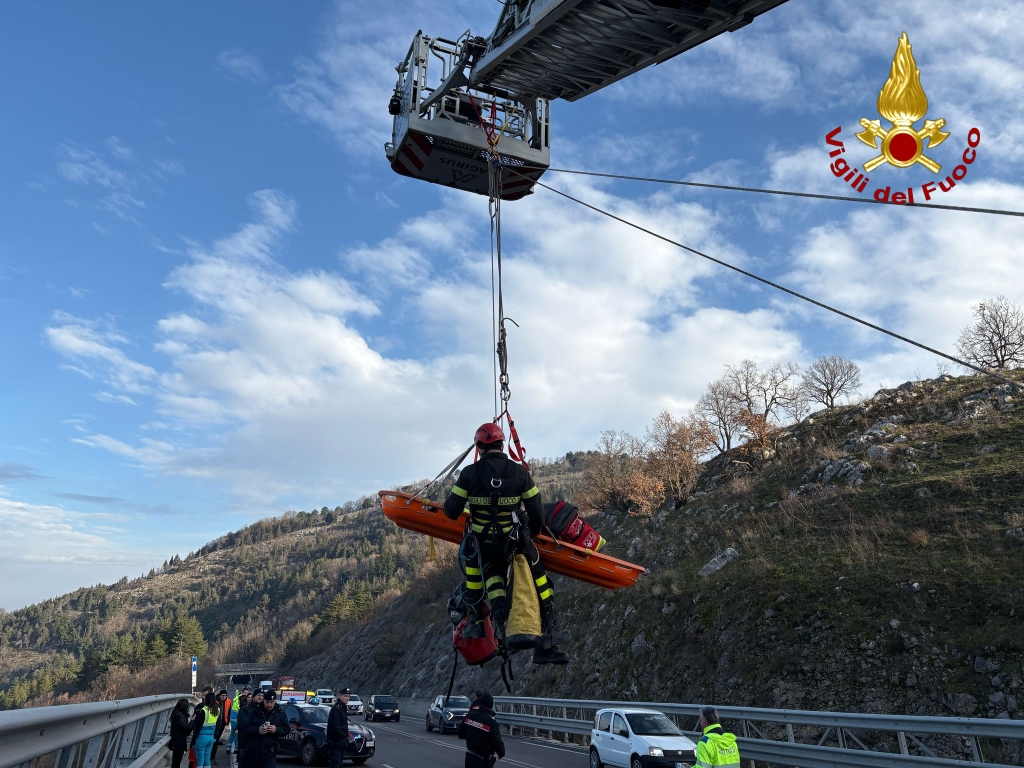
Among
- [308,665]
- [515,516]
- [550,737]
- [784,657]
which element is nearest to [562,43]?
[515,516]

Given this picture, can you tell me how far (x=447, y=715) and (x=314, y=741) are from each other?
39.9 feet

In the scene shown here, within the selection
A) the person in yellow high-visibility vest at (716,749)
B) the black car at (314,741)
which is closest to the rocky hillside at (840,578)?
the person in yellow high-visibility vest at (716,749)

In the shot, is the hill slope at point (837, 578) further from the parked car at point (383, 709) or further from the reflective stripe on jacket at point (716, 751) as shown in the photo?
the reflective stripe on jacket at point (716, 751)

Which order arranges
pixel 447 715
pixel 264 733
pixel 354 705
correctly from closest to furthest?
pixel 264 733
pixel 447 715
pixel 354 705

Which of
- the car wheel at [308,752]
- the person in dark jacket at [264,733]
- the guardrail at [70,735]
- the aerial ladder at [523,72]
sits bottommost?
the car wheel at [308,752]

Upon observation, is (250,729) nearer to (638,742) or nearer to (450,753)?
(638,742)

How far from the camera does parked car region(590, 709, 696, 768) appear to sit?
1470cm

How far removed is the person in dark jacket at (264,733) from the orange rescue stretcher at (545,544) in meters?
4.37

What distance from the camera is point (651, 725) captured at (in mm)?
16047

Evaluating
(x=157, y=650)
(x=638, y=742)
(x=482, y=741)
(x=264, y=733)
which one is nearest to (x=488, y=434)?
(x=482, y=741)

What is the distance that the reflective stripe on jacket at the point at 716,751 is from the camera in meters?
9.15

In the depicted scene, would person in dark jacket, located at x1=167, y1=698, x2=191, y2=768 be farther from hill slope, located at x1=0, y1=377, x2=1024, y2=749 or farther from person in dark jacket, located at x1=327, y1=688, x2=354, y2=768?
hill slope, located at x1=0, y1=377, x2=1024, y2=749

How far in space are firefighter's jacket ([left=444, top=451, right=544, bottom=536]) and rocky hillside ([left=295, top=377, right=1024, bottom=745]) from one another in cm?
1517

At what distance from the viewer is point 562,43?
27.2ft
